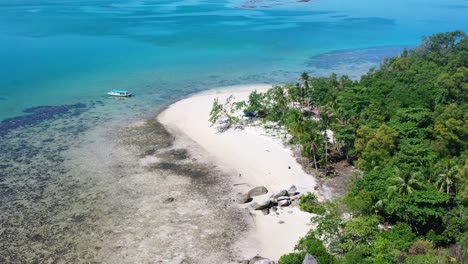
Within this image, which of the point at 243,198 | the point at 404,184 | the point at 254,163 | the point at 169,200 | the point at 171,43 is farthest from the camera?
the point at 171,43

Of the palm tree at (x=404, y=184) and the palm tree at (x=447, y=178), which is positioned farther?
the palm tree at (x=447, y=178)

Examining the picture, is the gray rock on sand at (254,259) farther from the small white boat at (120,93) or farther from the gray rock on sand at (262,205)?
the small white boat at (120,93)

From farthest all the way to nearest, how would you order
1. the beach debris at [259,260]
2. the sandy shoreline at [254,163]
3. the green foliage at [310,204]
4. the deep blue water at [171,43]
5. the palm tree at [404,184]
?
the deep blue water at [171,43] → the green foliage at [310,204] → the sandy shoreline at [254,163] → the palm tree at [404,184] → the beach debris at [259,260]

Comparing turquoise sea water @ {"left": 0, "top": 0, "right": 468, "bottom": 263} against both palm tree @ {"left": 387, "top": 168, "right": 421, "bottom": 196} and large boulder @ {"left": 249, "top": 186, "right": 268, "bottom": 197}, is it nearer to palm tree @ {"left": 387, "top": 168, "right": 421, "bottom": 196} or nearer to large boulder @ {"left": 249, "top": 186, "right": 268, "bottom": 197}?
large boulder @ {"left": 249, "top": 186, "right": 268, "bottom": 197}

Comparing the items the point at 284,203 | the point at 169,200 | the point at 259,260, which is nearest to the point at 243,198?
the point at 284,203

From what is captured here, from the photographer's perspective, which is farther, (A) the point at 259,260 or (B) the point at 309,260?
(A) the point at 259,260

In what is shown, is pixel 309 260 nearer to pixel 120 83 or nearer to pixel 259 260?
pixel 259 260

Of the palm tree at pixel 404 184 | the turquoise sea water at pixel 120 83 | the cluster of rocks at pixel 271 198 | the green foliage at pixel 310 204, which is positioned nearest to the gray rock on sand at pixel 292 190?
the cluster of rocks at pixel 271 198
